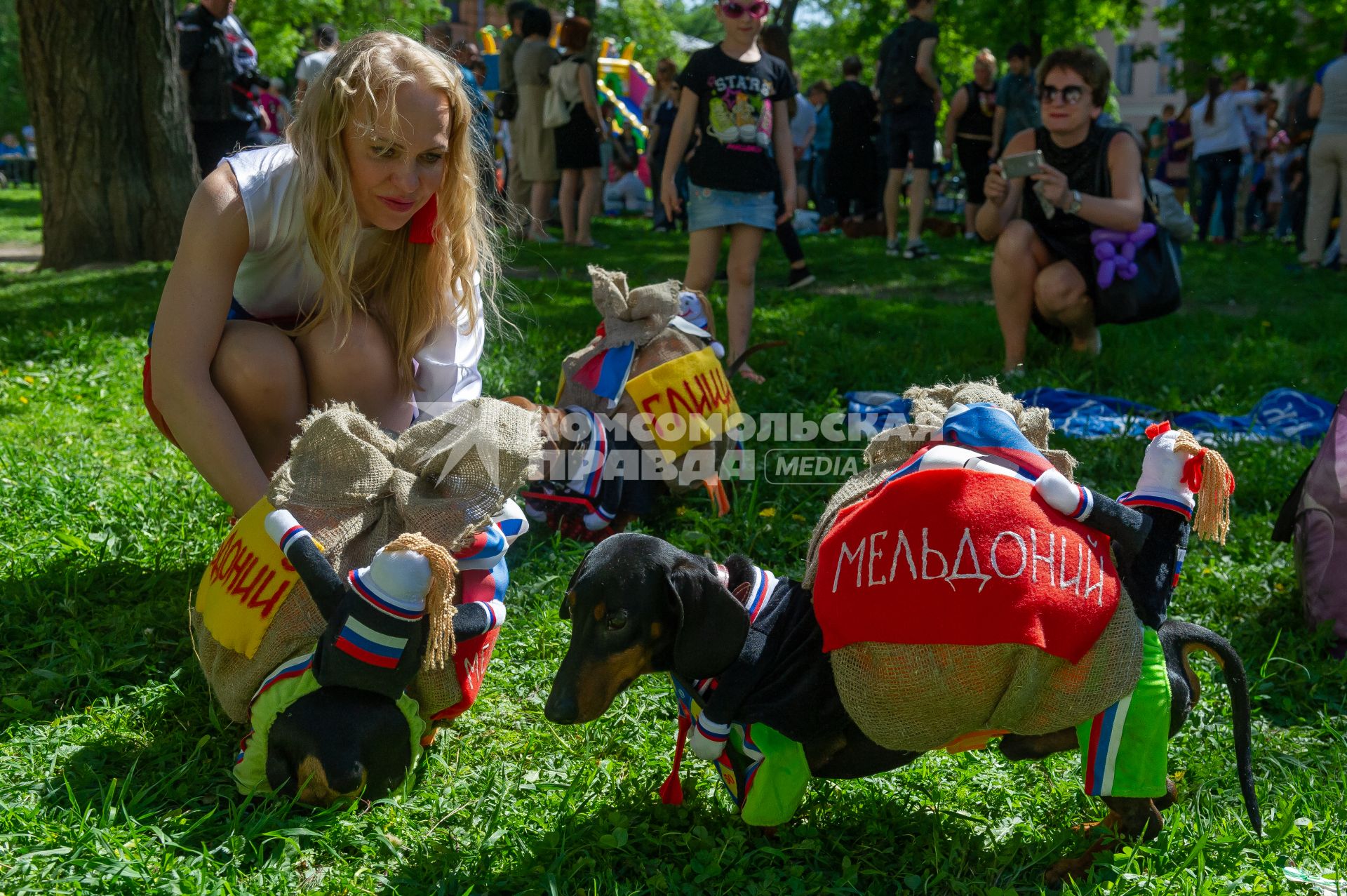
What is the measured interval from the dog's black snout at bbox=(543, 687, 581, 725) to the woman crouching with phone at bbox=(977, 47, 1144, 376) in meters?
3.61

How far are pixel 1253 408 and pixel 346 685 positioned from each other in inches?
157

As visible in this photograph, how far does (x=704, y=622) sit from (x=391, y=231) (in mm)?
1427

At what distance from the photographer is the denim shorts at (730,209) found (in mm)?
4801

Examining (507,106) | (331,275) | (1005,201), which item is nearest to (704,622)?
(331,275)

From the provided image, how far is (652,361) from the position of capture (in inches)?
127

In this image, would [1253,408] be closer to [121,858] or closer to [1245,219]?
[121,858]

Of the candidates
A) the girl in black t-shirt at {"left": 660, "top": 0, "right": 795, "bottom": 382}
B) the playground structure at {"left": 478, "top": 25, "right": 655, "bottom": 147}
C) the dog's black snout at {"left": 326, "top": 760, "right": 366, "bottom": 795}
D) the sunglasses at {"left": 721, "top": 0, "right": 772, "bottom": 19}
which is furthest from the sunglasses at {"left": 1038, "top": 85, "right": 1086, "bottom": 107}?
the playground structure at {"left": 478, "top": 25, "right": 655, "bottom": 147}

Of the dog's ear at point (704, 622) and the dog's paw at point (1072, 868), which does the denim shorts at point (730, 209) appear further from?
the dog's paw at point (1072, 868)

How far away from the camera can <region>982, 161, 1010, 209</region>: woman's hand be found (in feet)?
15.9

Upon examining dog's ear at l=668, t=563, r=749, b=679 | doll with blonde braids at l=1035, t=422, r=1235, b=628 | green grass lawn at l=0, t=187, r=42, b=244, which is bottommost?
green grass lawn at l=0, t=187, r=42, b=244

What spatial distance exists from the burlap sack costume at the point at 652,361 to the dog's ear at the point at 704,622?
1.46m

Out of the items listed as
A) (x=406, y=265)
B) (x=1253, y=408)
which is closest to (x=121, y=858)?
(x=406, y=265)

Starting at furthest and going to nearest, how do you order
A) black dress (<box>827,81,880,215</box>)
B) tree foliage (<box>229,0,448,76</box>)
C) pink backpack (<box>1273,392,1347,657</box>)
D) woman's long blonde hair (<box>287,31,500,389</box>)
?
tree foliage (<box>229,0,448,76</box>) < black dress (<box>827,81,880,215</box>) < pink backpack (<box>1273,392,1347,657</box>) < woman's long blonde hair (<box>287,31,500,389</box>)

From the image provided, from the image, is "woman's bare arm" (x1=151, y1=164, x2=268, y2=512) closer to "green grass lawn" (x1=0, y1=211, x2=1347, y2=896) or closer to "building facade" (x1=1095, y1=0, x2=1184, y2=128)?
"green grass lawn" (x1=0, y1=211, x2=1347, y2=896)
